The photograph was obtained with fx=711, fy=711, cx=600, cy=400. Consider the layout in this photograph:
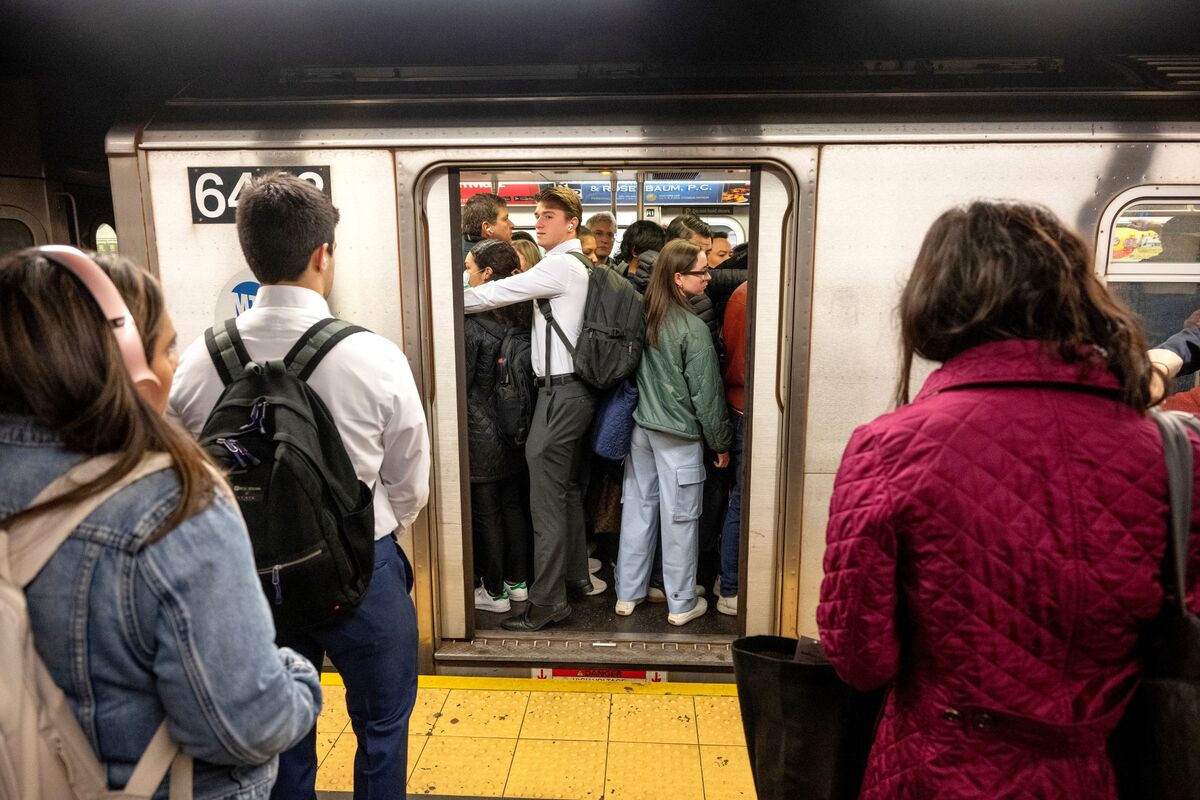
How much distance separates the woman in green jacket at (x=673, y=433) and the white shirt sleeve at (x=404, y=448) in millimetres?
1696

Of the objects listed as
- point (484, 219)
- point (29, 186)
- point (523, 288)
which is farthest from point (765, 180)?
point (29, 186)

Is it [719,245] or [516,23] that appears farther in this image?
[719,245]

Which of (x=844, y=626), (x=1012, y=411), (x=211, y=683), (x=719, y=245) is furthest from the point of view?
(x=719, y=245)

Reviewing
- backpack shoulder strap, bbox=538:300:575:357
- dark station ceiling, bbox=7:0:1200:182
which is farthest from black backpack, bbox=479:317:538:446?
dark station ceiling, bbox=7:0:1200:182

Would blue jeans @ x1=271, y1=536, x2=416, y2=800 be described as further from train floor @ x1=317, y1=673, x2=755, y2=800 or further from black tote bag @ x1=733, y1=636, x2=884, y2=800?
black tote bag @ x1=733, y1=636, x2=884, y2=800

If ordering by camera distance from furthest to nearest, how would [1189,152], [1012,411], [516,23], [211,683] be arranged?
[516,23], [1189,152], [1012,411], [211,683]

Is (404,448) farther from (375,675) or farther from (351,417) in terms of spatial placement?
(375,675)

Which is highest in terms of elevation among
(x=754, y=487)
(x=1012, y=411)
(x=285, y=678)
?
(x=1012, y=411)

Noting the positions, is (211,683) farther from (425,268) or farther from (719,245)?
(719,245)

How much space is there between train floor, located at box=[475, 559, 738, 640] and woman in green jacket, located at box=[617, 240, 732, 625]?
0.20 feet

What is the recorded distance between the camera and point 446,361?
125 inches

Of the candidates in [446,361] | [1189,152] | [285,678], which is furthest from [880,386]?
[285,678]

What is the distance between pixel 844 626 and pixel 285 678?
37.2 inches

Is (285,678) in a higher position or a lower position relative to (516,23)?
lower
